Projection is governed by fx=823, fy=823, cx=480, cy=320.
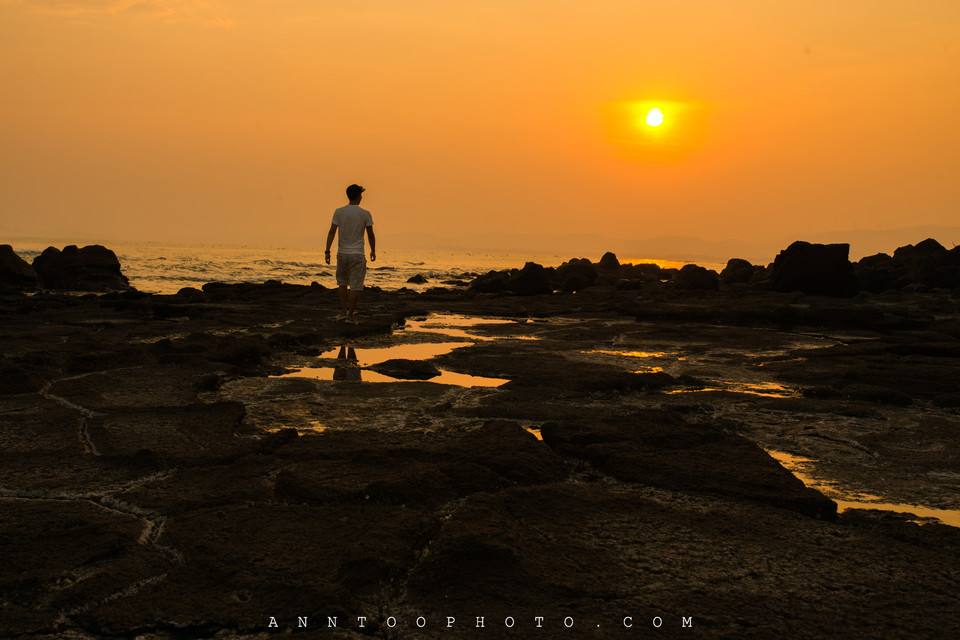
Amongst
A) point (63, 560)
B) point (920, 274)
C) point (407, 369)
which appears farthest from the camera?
point (920, 274)

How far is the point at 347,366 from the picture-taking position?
7.61 metres

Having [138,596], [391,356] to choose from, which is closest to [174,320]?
[391,356]

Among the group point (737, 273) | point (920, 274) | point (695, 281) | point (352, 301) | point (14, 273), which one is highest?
point (920, 274)

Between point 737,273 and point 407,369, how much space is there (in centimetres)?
2807

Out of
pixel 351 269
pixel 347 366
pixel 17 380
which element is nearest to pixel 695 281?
pixel 351 269

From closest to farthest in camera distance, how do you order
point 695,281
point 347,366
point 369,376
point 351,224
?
point 369,376
point 347,366
point 351,224
point 695,281

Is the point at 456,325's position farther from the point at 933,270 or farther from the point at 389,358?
the point at 933,270

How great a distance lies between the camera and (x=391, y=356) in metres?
8.40

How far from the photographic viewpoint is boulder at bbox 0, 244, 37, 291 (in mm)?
21328

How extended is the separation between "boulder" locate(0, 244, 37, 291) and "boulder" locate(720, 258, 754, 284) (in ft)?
76.1

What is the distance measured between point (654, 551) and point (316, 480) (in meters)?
1.48

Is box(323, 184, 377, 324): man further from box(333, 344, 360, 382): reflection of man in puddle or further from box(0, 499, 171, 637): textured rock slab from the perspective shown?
box(0, 499, 171, 637): textured rock slab

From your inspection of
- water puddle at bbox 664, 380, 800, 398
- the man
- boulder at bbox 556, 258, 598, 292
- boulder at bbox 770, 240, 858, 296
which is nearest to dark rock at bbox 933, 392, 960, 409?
water puddle at bbox 664, 380, 800, 398

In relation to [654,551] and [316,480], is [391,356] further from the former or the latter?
[654,551]
